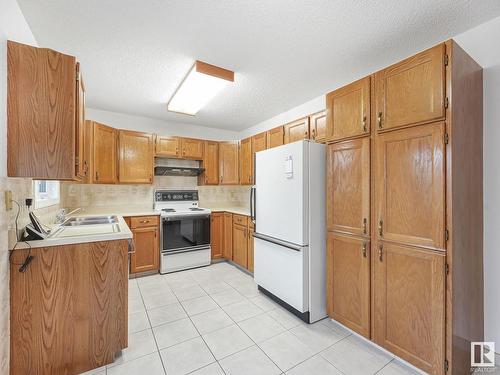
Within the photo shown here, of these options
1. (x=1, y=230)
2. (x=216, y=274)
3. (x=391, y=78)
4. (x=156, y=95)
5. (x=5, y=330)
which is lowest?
(x=216, y=274)

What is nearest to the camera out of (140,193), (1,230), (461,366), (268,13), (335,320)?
(1,230)

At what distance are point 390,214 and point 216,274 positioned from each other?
Answer: 262 centimetres

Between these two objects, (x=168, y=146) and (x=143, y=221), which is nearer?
(x=143, y=221)

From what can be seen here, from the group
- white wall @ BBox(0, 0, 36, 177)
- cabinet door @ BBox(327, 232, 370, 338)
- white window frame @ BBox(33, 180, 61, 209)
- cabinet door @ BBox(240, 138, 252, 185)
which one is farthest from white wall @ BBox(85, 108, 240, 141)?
cabinet door @ BBox(327, 232, 370, 338)

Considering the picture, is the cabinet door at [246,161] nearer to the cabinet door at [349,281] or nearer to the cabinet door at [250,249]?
the cabinet door at [250,249]

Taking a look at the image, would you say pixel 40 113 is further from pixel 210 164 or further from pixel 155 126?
pixel 210 164

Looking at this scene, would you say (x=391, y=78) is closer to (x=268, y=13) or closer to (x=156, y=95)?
(x=268, y=13)

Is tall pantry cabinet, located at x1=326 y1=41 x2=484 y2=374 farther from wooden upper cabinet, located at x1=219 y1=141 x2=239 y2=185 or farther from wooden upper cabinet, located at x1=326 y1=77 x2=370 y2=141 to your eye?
wooden upper cabinet, located at x1=219 y1=141 x2=239 y2=185

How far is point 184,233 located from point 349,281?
2513mm

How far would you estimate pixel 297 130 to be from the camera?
3.08 meters

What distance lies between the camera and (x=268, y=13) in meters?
1.62

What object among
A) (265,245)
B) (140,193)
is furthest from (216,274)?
(140,193)

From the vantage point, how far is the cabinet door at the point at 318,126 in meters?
2.70

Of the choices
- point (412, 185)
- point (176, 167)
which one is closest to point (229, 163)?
point (176, 167)
